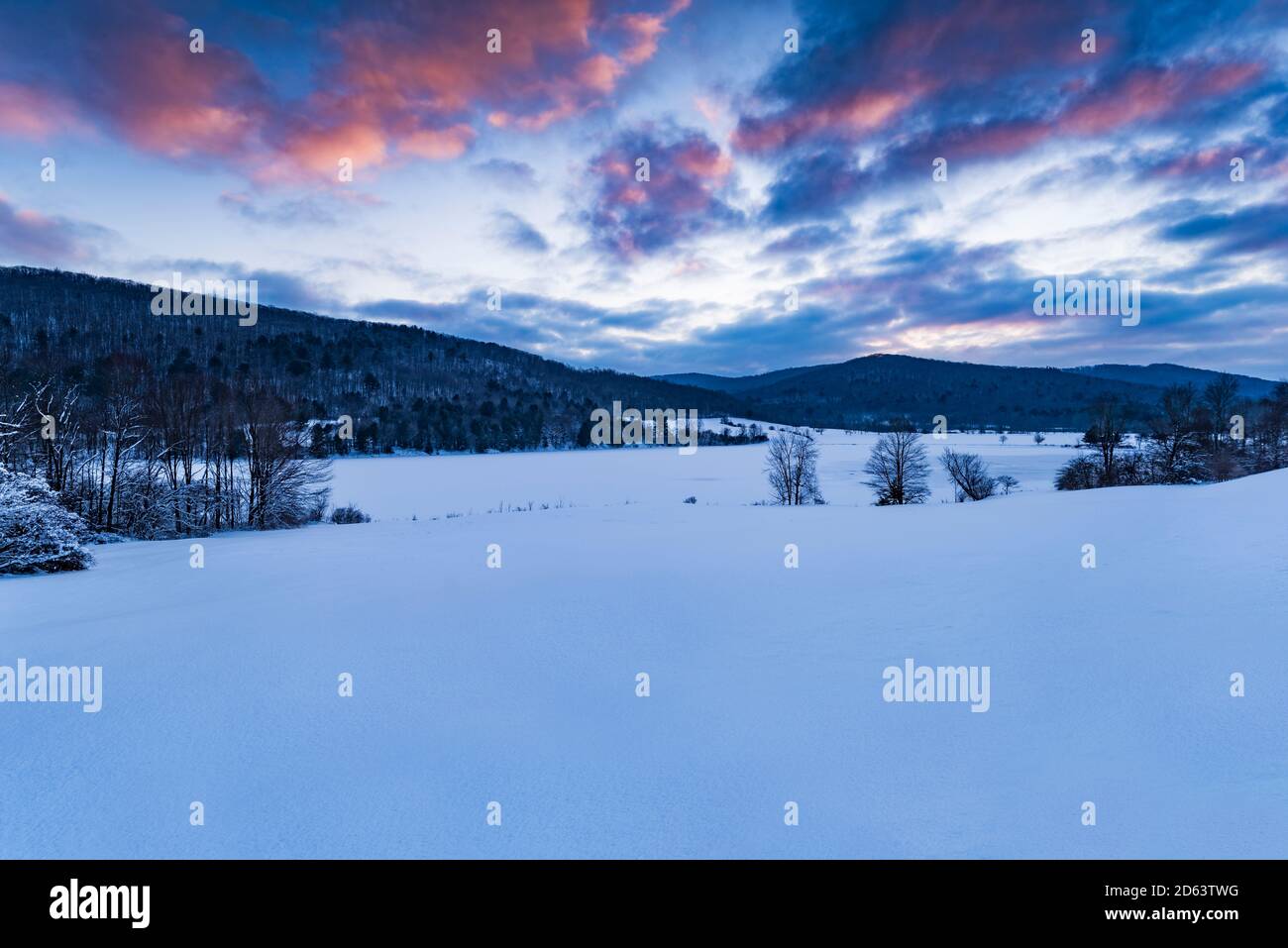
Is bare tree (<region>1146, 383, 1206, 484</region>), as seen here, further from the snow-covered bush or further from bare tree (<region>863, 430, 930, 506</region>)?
the snow-covered bush

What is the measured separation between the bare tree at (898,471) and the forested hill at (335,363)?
5174 centimetres

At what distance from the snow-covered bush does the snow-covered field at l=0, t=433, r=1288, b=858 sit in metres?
2.02

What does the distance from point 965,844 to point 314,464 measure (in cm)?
2784

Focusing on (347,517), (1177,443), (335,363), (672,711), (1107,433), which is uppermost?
(335,363)

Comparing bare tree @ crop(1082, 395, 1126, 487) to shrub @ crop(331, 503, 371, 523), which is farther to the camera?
bare tree @ crop(1082, 395, 1126, 487)

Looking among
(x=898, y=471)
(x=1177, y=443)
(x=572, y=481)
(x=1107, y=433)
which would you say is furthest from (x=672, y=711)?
(x=572, y=481)

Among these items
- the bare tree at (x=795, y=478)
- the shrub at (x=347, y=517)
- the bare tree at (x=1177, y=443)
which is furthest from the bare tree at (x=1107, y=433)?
the shrub at (x=347, y=517)

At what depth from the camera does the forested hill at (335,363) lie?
7812 cm

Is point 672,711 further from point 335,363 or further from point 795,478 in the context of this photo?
point 335,363

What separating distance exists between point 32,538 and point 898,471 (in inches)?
1310

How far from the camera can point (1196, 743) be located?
3.62m

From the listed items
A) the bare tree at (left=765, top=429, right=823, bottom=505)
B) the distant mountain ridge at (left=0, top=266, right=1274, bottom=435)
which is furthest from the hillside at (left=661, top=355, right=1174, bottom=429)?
the bare tree at (left=765, top=429, right=823, bottom=505)

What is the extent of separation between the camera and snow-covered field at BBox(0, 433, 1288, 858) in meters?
3.16

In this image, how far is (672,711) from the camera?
4641 mm
